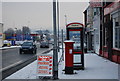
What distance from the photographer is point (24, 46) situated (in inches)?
1153

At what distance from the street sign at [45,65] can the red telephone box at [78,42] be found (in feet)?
9.34

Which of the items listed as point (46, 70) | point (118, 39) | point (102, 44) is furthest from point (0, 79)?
point (102, 44)

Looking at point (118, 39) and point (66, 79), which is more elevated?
point (118, 39)

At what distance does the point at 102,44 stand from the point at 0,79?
43.9ft

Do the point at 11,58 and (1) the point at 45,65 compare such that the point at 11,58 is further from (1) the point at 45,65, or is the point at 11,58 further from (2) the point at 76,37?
(1) the point at 45,65

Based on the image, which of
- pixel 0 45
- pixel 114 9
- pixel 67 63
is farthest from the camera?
pixel 0 45

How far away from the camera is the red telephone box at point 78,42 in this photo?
39.9 feet

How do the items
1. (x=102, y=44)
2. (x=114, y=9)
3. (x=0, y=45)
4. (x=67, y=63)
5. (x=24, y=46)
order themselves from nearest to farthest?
(x=67, y=63) < (x=114, y=9) < (x=102, y=44) < (x=24, y=46) < (x=0, y=45)

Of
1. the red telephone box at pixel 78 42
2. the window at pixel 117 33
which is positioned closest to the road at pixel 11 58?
the red telephone box at pixel 78 42

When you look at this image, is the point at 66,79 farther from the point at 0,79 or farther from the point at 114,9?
the point at 114,9

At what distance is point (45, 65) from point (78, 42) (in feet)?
12.2

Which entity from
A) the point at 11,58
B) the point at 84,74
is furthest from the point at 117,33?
the point at 11,58

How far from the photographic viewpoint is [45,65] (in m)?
9.54

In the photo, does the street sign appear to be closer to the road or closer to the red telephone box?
the red telephone box
